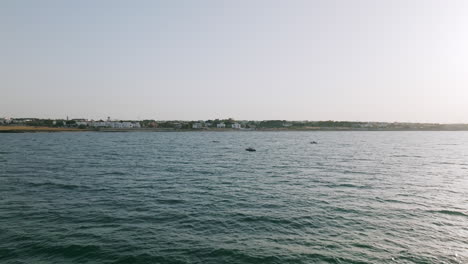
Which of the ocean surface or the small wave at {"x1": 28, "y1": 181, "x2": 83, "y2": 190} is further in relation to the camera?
the small wave at {"x1": 28, "y1": 181, "x2": 83, "y2": 190}

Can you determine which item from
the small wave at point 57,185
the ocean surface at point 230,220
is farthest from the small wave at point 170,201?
the small wave at point 57,185

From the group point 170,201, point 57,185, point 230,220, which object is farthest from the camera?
point 57,185

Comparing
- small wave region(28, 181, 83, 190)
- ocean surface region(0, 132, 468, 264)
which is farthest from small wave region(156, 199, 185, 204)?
small wave region(28, 181, 83, 190)

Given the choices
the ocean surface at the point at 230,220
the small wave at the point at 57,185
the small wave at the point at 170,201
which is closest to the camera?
the ocean surface at the point at 230,220

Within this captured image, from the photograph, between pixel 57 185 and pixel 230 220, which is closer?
pixel 230 220

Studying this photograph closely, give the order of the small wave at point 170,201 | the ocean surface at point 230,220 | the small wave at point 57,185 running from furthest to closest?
the small wave at point 57,185
the small wave at point 170,201
the ocean surface at point 230,220

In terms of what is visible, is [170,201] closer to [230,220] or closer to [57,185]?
[230,220]

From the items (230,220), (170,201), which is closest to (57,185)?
(170,201)

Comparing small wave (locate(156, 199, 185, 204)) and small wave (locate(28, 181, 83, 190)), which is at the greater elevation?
small wave (locate(28, 181, 83, 190))

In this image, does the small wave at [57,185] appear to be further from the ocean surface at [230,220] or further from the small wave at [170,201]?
the small wave at [170,201]

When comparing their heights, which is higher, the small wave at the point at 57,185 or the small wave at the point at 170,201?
the small wave at the point at 57,185

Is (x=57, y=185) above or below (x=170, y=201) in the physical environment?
above

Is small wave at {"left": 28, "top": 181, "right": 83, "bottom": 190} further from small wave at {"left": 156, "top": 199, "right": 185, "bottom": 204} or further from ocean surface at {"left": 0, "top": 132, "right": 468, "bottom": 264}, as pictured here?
small wave at {"left": 156, "top": 199, "right": 185, "bottom": 204}

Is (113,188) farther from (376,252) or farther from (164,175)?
(376,252)
